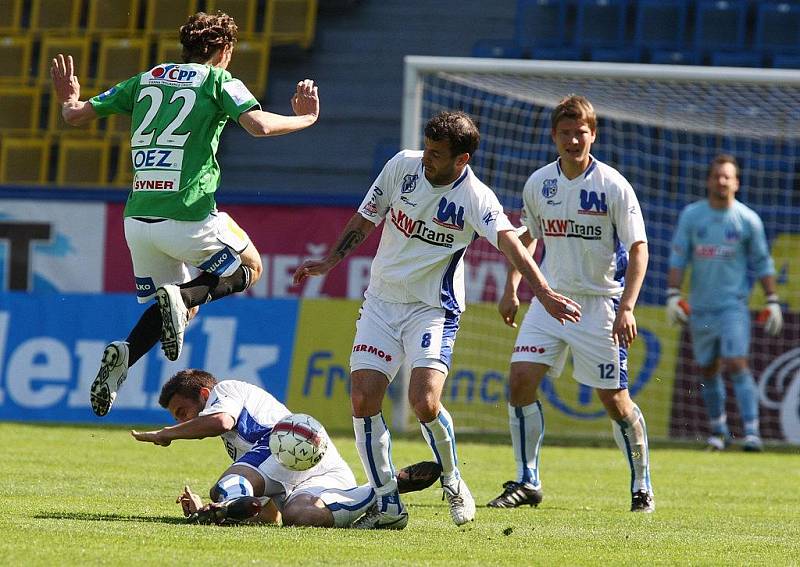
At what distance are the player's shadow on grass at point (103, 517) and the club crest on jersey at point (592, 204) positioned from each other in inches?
115

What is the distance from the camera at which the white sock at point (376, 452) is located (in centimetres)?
664

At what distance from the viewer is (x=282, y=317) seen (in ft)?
44.0

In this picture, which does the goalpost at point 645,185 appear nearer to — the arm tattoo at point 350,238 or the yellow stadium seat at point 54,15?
the arm tattoo at point 350,238

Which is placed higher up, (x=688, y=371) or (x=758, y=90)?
(x=758, y=90)

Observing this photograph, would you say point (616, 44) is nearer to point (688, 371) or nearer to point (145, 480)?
point (688, 371)

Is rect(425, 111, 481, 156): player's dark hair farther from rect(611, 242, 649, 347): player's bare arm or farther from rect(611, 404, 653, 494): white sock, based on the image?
rect(611, 404, 653, 494): white sock

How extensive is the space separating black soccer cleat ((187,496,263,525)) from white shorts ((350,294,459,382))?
2.84 feet

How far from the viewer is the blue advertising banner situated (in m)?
13.2

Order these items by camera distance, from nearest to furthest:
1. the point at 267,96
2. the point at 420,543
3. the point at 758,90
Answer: the point at 420,543 → the point at 758,90 → the point at 267,96

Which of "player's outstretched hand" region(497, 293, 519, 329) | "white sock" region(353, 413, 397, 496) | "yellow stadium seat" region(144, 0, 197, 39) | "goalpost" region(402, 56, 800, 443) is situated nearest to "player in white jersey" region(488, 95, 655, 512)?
"player's outstretched hand" region(497, 293, 519, 329)

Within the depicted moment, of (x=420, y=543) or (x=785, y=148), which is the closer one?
(x=420, y=543)

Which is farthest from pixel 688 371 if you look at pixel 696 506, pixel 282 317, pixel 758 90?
pixel 696 506

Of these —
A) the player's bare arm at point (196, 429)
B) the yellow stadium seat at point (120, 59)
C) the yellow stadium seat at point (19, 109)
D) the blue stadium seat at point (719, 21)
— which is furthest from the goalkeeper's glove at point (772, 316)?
the yellow stadium seat at point (19, 109)

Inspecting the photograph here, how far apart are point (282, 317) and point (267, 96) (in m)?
5.93
